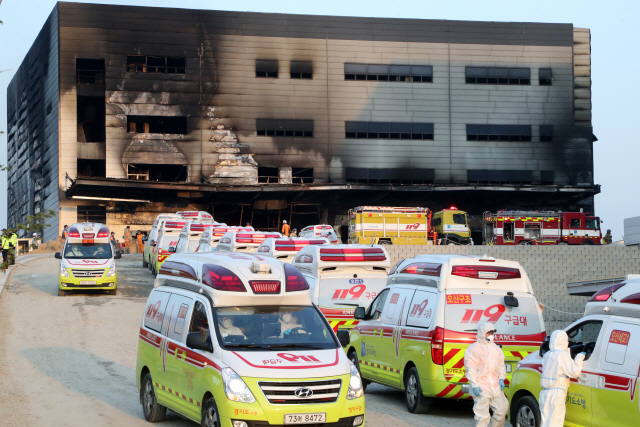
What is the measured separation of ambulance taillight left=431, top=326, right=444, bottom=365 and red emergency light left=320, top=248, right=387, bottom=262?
467cm

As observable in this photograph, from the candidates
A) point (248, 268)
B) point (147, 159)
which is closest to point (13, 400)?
point (248, 268)

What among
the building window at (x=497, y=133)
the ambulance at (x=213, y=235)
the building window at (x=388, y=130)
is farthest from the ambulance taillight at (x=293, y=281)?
the building window at (x=497, y=133)

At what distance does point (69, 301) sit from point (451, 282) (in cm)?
1759

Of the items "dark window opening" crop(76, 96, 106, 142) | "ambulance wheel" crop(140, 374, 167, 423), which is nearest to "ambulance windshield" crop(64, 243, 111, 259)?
"ambulance wheel" crop(140, 374, 167, 423)

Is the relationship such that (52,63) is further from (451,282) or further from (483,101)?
(451,282)

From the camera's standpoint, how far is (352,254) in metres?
16.1

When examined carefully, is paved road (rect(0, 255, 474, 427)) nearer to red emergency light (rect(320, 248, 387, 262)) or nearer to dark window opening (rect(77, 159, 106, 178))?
red emergency light (rect(320, 248, 387, 262))

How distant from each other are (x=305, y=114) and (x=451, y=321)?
4961 cm

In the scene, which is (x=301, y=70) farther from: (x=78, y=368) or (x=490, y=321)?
(x=490, y=321)

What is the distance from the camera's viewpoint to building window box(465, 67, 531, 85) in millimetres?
62594

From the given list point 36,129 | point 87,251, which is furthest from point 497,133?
point 87,251

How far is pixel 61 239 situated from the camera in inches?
2093

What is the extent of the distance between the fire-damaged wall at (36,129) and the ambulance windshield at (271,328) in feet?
163

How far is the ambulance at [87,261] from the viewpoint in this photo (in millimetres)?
26953
